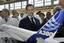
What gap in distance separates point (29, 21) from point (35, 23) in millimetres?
141

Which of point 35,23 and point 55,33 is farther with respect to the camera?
point 35,23

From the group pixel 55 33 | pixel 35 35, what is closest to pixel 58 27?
pixel 55 33

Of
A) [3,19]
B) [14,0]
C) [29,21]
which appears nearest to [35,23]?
[29,21]

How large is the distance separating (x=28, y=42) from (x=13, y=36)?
1.23 ft

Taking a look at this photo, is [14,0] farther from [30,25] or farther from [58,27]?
[58,27]

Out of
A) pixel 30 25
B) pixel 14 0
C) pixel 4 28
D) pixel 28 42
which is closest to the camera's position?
pixel 28 42

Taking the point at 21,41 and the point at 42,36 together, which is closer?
the point at 42,36

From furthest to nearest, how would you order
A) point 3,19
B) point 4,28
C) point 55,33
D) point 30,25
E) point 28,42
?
point 3,19 → point 30,25 → point 4,28 → point 28,42 → point 55,33

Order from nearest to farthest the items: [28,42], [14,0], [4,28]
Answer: [28,42] < [4,28] < [14,0]

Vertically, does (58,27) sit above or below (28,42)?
above

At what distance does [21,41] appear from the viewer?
4.07 meters

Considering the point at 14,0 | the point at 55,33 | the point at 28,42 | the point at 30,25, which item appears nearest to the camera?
the point at 55,33

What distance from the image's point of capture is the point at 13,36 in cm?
420

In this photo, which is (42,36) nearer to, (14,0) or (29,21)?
(29,21)
